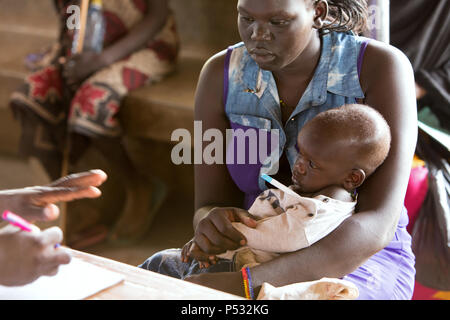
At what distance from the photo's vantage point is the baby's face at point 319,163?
1.16 metres

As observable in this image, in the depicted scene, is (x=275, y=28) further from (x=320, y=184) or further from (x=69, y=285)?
(x=69, y=285)

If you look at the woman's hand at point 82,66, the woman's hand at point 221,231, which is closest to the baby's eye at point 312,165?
the woman's hand at point 221,231

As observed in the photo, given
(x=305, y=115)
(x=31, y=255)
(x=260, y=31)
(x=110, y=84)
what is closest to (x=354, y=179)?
(x=305, y=115)

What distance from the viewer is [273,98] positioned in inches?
54.2

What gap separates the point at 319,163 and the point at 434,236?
69cm

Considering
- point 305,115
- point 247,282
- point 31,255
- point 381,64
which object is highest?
point 381,64

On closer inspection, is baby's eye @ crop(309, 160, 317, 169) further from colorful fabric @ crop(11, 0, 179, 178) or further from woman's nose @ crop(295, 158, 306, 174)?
colorful fabric @ crop(11, 0, 179, 178)

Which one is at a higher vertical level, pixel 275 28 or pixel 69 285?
pixel 275 28

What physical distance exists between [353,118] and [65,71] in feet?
6.10

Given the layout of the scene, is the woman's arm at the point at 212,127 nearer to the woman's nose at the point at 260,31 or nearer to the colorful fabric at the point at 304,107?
the colorful fabric at the point at 304,107

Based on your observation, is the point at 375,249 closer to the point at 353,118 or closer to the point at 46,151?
the point at 353,118

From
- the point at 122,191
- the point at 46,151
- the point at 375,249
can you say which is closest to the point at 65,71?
the point at 46,151

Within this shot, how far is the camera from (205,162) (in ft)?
4.64

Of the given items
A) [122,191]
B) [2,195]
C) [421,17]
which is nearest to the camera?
[2,195]
